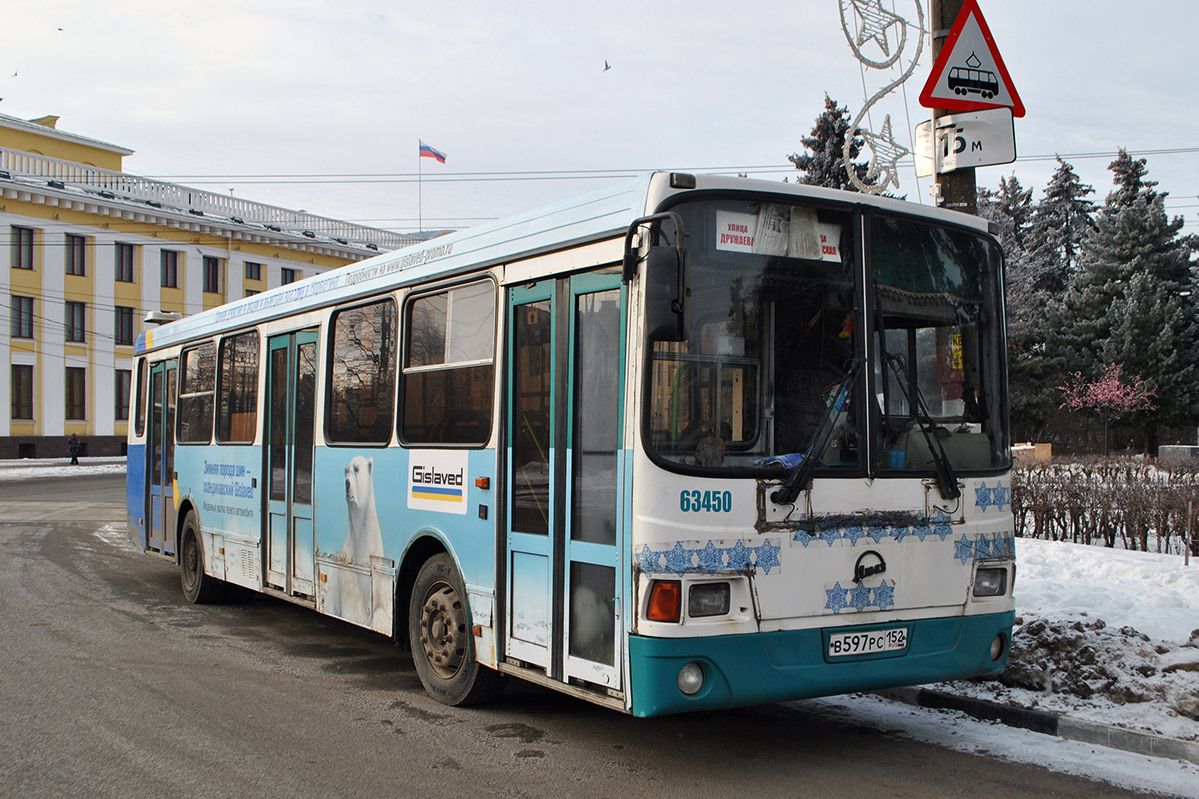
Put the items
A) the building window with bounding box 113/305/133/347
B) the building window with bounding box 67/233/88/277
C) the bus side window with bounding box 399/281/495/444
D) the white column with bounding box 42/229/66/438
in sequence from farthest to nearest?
the building window with bounding box 113/305/133/347 → the building window with bounding box 67/233/88/277 → the white column with bounding box 42/229/66/438 → the bus side window with bounding box 399/281/495/444

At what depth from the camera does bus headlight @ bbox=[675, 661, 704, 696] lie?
5004mm

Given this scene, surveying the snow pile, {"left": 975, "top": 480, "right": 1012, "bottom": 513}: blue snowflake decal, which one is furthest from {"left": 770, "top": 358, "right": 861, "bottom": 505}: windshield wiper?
the snow pile

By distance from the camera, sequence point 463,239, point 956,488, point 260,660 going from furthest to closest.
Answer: point 260,660
point 463,239
point 956,488

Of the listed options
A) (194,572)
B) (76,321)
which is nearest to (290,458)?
(194,572)

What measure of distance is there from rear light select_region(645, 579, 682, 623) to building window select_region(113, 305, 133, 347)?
53.2 metres

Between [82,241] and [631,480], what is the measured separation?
5277 cm

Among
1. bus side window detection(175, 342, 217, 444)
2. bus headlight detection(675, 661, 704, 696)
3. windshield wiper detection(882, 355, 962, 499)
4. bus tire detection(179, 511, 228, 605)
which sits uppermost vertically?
bus side window detection(175, 342, 217, 444)

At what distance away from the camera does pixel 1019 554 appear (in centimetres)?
1081

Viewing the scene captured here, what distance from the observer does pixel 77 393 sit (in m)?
51.7

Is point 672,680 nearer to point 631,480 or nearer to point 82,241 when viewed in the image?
point 631,480

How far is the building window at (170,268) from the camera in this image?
54750 mm

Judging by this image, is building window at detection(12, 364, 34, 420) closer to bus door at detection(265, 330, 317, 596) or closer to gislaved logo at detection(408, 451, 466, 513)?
bus door at detection(265, 330, 317, 596)

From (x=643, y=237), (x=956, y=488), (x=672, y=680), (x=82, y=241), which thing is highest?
(x=82, y=241)

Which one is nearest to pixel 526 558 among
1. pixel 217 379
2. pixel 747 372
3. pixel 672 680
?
pixel 672 680
